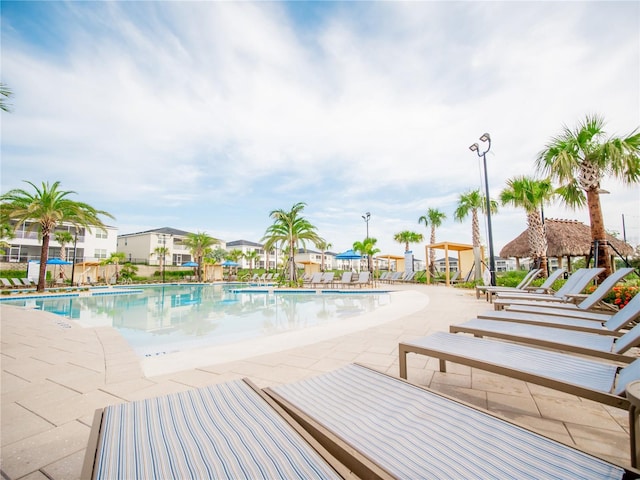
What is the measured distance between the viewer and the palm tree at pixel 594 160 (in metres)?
7.05

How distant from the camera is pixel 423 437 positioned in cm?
116

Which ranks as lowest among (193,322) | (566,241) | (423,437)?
(193,322)

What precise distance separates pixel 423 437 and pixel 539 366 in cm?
121

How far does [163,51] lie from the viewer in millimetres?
7676

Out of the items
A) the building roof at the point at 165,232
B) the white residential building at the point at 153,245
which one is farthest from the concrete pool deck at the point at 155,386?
the building roof at the point at 165,232

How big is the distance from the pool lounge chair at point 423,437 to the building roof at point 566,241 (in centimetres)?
1926

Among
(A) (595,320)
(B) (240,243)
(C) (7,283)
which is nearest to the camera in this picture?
(A) (595,320)

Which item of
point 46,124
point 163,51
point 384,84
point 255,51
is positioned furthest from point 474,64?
point 46,124

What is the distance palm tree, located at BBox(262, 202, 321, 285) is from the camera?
17.6m

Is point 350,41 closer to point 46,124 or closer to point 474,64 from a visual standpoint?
point 474,64

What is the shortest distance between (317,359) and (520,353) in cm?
198

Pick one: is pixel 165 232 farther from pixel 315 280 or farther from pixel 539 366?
pixel 539 366

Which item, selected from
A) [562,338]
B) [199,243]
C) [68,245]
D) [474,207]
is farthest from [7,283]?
[474,207]

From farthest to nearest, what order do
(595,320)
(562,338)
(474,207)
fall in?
(474,207)
(595,320)
(562,338)
